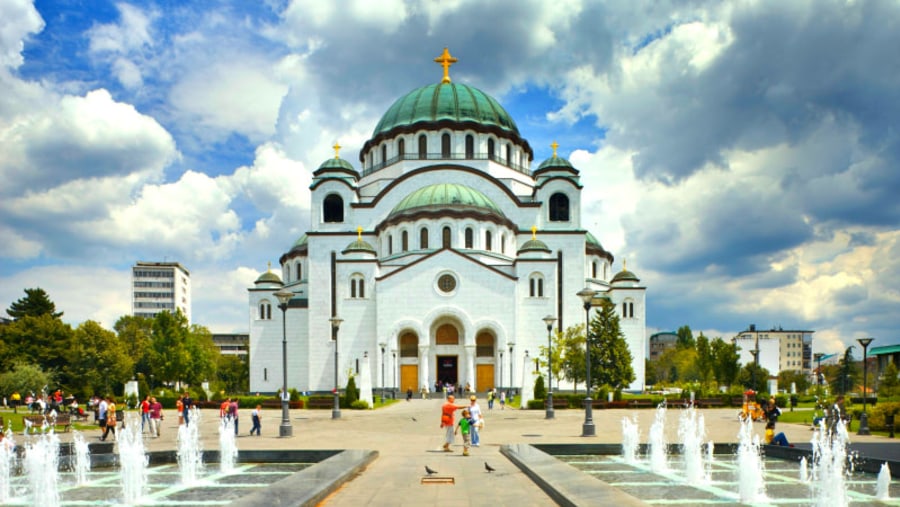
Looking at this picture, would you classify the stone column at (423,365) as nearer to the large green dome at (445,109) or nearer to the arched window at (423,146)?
the arched window at (423,146)

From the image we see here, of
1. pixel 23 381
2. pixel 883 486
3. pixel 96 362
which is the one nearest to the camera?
pixel 883 486

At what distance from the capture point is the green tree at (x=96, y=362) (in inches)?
2302

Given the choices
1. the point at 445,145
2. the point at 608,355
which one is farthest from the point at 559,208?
the point at 608,355

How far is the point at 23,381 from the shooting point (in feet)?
157

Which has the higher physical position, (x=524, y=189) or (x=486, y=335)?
(x=524, y=189)

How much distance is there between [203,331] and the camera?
289 feet

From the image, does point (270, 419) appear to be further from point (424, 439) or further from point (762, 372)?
point (762, 372)

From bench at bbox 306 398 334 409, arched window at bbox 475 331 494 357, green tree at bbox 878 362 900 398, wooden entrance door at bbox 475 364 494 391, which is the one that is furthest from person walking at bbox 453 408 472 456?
arched window at bbox 475 331 494 357

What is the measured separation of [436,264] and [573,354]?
1158 centimetres

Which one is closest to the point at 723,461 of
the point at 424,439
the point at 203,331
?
the point at 424,439

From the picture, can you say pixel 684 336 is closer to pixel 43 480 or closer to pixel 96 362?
pixel 96 362

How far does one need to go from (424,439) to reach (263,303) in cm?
4249

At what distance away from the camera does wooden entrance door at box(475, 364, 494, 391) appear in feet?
177

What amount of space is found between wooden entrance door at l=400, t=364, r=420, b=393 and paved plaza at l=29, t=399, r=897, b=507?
16.2 meters
